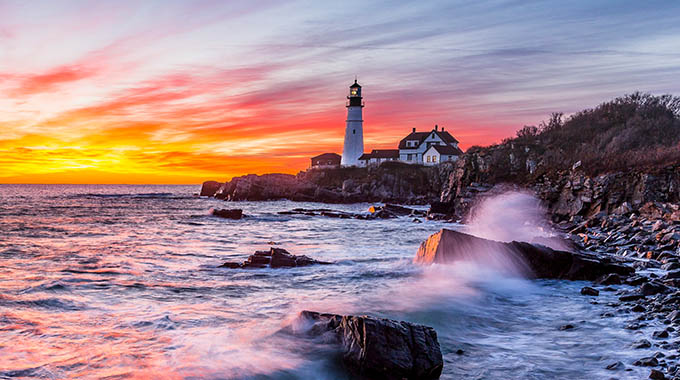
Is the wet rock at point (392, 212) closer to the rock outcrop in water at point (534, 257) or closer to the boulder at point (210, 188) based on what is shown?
the rock outcrop in water at point (534, 257)

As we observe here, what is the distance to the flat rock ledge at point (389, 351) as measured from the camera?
5906mm

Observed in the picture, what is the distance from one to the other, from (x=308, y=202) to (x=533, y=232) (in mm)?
46623

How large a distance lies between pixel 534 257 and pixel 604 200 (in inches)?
519

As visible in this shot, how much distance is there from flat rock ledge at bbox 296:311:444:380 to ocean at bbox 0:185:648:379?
0.40m

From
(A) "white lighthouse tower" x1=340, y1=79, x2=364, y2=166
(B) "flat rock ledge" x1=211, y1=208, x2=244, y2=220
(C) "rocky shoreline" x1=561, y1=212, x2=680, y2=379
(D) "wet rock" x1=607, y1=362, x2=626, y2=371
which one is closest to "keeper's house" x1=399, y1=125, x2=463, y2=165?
(A) "white lighthouse tower" x1=340, y1=79, x2=364, y2=166

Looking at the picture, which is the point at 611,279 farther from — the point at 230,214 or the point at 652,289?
the point at 230,214

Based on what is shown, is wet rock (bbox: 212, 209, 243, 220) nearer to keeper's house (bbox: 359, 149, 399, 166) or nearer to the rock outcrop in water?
the rock outcrop in water

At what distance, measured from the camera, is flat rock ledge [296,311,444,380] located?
591cm

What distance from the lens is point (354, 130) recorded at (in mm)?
80188

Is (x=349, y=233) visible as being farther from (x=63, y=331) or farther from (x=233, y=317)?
(x=63, y=331)

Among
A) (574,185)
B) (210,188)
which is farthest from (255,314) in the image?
(210,188)

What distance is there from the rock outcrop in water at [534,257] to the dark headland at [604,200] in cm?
3

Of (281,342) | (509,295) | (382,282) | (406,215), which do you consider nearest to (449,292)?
(509,295)

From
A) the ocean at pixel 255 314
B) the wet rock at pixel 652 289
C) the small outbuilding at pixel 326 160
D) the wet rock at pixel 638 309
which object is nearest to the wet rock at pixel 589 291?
the ocean at pixel 255 314
